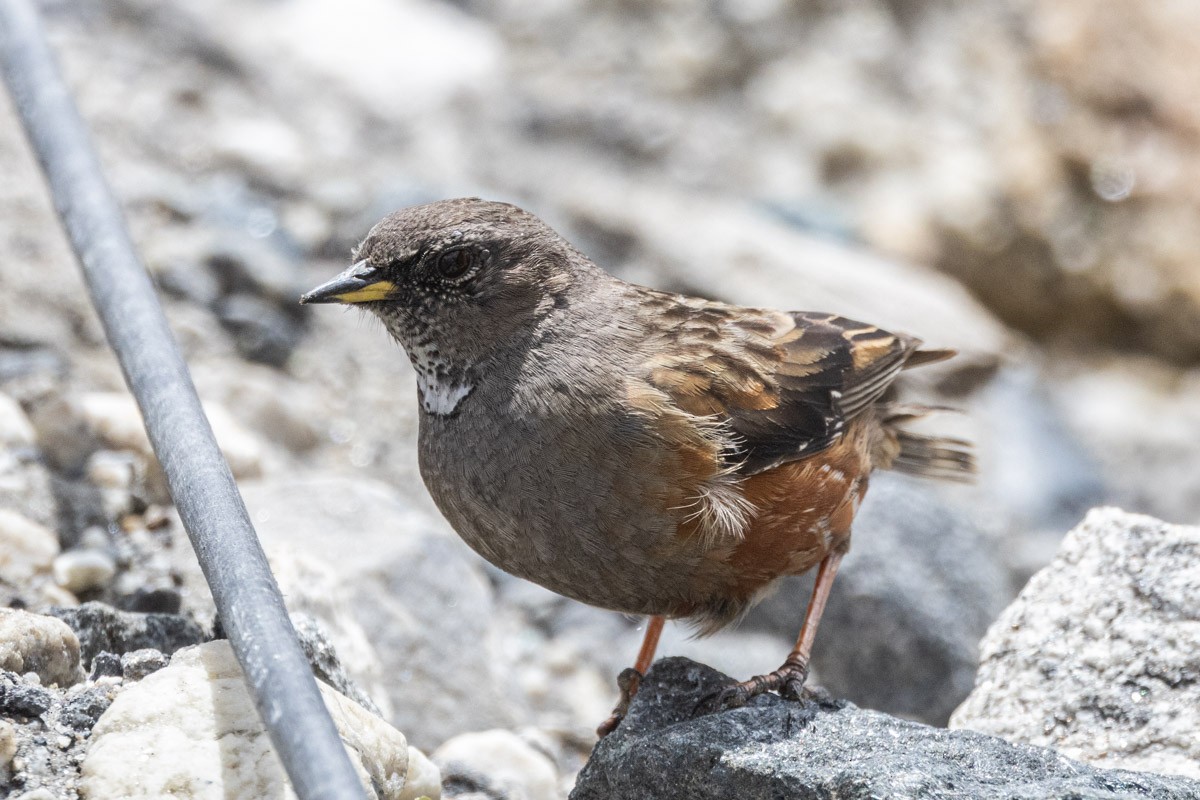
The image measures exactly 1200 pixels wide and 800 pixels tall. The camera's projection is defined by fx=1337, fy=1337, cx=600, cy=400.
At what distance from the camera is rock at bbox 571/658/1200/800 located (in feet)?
10.1

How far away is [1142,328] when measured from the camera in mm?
9789

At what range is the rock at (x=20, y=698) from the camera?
3.20 metres

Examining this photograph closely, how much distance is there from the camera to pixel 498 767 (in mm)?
4488

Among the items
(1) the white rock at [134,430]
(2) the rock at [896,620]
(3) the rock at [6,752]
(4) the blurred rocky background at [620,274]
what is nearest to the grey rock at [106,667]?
(4) the blurred rocky background at [620,274]

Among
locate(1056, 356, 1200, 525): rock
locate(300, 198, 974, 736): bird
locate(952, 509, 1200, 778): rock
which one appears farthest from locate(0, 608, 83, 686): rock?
locate(1056, 356, 1200, 525): rock

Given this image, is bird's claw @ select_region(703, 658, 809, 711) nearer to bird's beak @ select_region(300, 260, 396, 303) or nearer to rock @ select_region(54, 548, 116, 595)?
bird's beak @ select_region(300, 260, 396, 303)

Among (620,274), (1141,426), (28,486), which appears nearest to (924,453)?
(620,274)

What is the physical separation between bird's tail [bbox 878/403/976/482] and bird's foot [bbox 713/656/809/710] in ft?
4.69

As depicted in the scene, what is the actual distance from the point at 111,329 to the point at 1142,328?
7.98 metres

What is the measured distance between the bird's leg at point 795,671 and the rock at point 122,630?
1.57 meters

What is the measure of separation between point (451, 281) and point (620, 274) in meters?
3.80

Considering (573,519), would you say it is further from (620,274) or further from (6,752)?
(620,274)

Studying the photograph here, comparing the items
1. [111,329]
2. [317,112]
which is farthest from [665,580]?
[317,112]

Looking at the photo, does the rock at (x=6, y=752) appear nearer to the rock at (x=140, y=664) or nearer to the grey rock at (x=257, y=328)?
the rock at (x=140, y=664)
